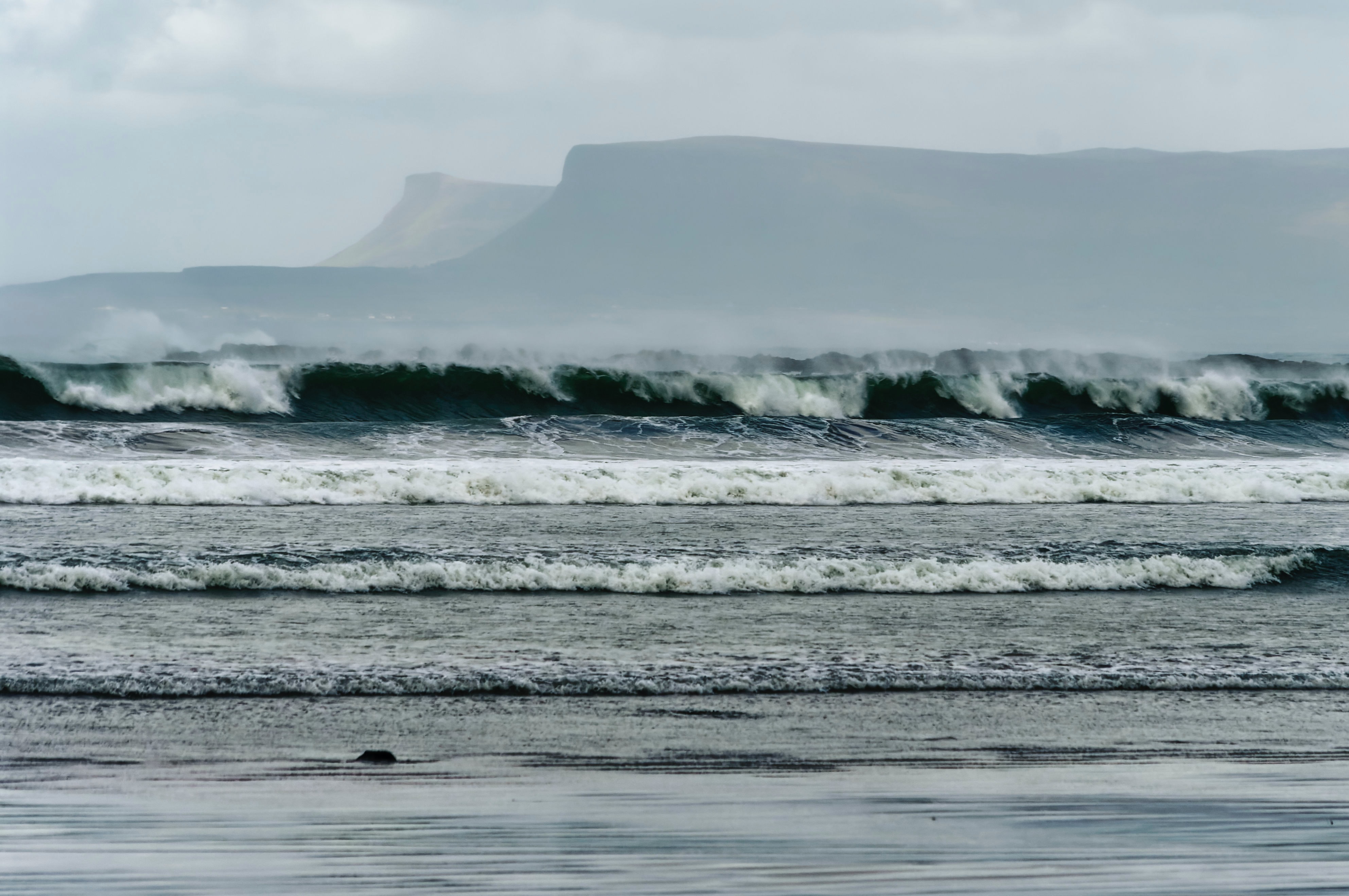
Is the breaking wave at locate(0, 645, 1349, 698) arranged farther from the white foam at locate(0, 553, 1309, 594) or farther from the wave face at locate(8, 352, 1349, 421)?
the wave face at locate(8, 352, 1349, 421)

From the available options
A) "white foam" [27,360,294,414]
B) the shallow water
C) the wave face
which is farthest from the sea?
the wave face

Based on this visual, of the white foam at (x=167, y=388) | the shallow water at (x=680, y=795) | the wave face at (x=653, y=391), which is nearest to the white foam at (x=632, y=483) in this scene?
the white foam at (x=167, y=388)

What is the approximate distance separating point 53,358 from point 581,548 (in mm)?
19875

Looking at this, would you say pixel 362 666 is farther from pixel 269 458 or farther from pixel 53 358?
pixel 53 358

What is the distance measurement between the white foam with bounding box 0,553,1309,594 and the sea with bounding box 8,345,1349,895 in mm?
30

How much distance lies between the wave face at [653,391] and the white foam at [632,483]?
7367 mm

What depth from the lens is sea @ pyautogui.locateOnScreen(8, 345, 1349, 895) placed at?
3326 mm

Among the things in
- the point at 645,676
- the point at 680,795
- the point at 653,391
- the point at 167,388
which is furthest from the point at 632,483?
the point at 167,388

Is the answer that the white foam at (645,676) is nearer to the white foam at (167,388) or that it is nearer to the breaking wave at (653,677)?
the breaking wave at (653,677)

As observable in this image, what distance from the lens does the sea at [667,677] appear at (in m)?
3.33

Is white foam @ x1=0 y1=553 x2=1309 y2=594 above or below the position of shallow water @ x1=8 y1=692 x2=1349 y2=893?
above

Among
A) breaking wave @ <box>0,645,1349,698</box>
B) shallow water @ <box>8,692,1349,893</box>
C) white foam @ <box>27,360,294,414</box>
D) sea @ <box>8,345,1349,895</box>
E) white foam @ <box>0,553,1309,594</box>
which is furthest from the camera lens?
white foam @ <box>27,360,294,414</box>

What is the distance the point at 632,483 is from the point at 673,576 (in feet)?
16.4

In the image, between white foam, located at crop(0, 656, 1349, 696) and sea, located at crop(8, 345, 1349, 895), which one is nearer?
sea, located at crop(8, 345, 1349, 895)
